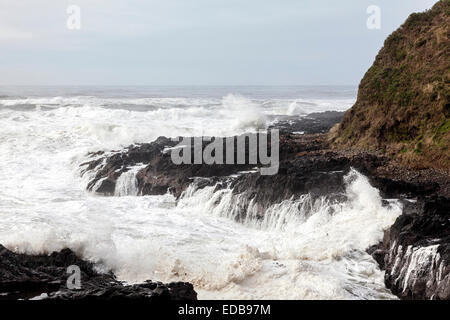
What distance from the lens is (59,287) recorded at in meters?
6.49

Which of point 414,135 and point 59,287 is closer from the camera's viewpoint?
point 59,287

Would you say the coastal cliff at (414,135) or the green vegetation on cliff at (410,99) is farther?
the green vegetation on cliff at (410,99)

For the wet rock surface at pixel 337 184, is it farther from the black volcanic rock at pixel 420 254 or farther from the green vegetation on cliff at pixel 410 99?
the green vegetation on cliff at pixel 410 99

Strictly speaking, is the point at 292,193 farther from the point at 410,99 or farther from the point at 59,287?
the point at 59,287

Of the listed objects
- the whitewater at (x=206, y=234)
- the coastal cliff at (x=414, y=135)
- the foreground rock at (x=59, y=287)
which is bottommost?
the whitewater at (x=206, y=234)

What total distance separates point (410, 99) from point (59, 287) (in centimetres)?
1268

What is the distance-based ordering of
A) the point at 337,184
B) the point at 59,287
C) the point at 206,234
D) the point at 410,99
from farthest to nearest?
the point at 410,99 < the point at 337,184 < the point at 206,234 < the point at 59,287

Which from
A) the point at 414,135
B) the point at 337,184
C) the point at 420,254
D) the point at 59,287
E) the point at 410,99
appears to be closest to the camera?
the point at 59,287

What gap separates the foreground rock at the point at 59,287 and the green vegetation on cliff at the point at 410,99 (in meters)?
9.04

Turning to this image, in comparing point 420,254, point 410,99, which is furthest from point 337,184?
point 410,99

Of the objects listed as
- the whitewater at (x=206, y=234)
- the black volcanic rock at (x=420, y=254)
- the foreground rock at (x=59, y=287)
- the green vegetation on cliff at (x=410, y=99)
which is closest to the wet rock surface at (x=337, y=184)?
the black volcanic rock at (x=420, y=254)

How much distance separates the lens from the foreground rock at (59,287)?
19.7 ft

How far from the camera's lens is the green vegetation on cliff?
1330 cm
